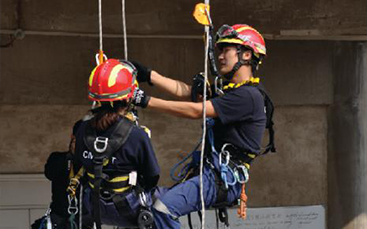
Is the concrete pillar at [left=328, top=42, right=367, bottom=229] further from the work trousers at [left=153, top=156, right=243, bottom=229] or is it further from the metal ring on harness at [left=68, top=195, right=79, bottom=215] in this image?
the metal ring on harness at [left=68, top=195, right=79, bottom=215]

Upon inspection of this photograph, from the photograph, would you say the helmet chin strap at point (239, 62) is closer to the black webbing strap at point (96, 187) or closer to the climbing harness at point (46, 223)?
the black webbing strap at point (96, 187)

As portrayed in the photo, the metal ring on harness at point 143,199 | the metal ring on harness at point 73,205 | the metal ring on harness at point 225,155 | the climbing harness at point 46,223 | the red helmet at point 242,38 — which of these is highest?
the red helmet at point 242,38

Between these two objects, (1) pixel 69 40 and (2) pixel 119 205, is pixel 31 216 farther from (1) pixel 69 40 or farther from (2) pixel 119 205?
(2) pixel 119 205

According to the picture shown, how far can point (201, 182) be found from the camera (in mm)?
4258

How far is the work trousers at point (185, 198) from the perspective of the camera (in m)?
4.37

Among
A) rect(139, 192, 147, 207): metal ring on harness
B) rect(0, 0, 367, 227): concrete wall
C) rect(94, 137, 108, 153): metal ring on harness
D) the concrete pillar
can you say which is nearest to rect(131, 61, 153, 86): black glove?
rect(94, 137, 108, 153): metal ring on harness

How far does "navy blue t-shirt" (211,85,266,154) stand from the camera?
14.1ft

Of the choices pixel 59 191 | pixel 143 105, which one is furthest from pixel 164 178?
pixel 143 105

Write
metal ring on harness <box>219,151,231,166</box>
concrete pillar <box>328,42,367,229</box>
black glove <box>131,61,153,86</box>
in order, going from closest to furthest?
metal ring on harness <box>219,151,231,166</box>, black glove <box>131,61,153,86</box>, concrete pillar <box>328,42,367,229</box>

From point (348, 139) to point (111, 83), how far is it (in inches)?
159

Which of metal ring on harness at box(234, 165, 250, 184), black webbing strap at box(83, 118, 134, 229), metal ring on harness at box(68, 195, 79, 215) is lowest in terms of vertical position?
metal ring on harness at box(68, 195, 79, 215)

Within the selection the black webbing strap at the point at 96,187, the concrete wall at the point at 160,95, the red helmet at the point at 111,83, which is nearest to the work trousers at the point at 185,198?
the black webbing strap at the point at 96,187

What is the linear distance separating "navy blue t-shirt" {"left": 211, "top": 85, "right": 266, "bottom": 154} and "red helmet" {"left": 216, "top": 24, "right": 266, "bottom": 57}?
0.91 feet

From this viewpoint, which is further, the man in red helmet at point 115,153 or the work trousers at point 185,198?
the work trousers at point 185,198
